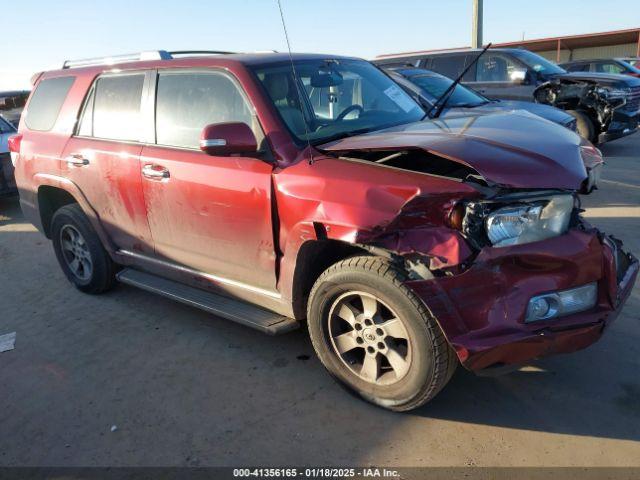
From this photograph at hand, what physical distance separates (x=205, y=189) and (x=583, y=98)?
8155 mm

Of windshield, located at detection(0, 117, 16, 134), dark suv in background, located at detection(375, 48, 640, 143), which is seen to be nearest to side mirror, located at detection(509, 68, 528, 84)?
dark suv in background, located at detection(375, 48, 640, 143)

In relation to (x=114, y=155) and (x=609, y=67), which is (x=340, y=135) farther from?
(x=609, y=67)

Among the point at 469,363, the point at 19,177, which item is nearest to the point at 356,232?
the point at 469,363

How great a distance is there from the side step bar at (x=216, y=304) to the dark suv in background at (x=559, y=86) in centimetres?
755

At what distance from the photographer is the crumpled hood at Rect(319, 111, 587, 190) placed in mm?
2545

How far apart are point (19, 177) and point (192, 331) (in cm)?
255

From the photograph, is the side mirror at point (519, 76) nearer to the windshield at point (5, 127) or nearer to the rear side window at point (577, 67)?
the rear side window at point (577, 67)

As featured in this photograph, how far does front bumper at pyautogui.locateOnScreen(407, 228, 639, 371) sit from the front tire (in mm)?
122

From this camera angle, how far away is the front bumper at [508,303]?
2.46 metres

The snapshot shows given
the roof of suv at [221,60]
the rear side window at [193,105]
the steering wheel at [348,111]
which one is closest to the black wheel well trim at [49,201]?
the roof of suv at [221,60]

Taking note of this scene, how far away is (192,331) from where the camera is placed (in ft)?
13.3

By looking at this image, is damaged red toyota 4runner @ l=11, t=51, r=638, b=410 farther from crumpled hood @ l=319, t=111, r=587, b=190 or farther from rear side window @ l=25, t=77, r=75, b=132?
rear side window @ l=25, t=77, r=75, b=132

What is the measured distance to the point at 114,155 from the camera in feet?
13.3

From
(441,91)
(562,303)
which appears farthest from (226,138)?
(441,91)
